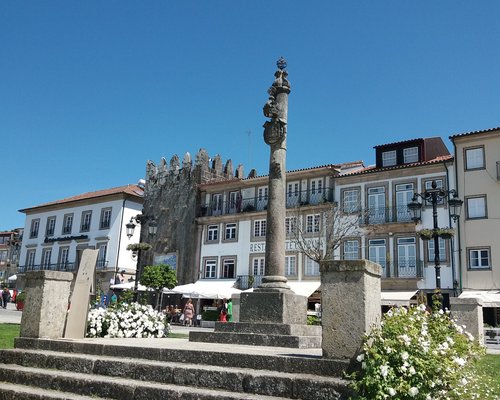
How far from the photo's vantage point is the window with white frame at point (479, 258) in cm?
2797

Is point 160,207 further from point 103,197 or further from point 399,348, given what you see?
point 399,348

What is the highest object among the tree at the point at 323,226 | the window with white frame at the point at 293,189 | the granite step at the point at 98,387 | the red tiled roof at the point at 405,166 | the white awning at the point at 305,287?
the red tiled roof at the point at 405,166

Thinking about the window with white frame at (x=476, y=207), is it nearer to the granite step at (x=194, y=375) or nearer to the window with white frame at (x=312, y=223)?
the window with white frame at (x=312, y=223)

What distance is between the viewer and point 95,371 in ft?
23.5

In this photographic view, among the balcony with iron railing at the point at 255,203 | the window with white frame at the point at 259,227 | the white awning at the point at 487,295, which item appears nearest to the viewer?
the white awning at the point at 487,295

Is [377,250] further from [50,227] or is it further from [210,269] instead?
[50,227]

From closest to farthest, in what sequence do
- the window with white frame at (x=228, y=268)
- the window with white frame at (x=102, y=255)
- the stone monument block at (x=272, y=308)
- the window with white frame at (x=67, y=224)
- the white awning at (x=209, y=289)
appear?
the stone monument block at (x=272, y=308), the white awning at (x=209, y=289), the window with white frame at (x=228, y=268), the window with white frame at (x=102, y=255), the window with white frame at (x=67, y=224)

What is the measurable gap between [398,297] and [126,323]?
20.7 m

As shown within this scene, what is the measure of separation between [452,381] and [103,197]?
4631cm

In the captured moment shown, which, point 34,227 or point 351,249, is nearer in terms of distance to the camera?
point 351,249

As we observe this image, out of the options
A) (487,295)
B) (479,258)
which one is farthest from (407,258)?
(487,295)

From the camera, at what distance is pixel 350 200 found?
3334 cm

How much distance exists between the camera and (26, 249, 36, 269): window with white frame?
5337cm

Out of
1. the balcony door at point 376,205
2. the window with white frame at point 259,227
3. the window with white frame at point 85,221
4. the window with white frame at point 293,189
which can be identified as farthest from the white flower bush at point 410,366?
the window with white frame at point 85,221
